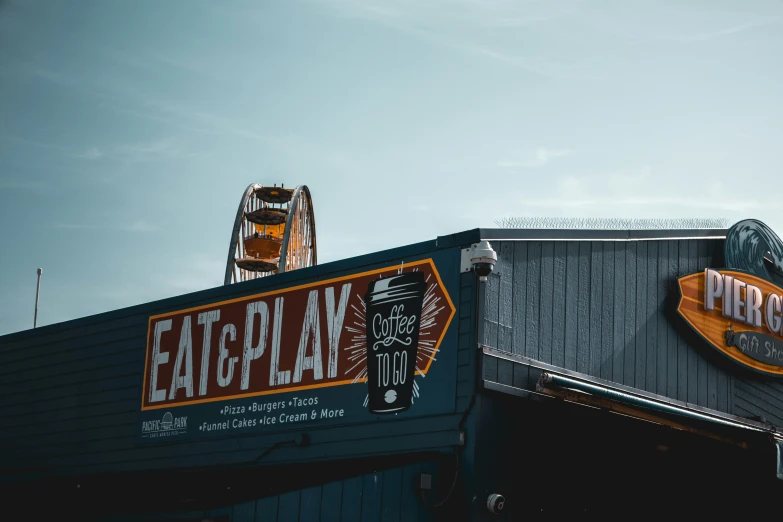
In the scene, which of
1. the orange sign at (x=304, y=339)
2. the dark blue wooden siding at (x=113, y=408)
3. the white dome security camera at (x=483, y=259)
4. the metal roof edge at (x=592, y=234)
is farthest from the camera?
the orange sign at (x=304, y=339)

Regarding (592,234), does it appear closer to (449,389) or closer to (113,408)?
(449,389)

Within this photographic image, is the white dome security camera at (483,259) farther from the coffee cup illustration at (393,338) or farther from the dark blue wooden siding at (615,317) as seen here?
the coffee cup illustration at (393,338)

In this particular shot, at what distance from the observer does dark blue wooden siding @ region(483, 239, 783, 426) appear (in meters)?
11.9

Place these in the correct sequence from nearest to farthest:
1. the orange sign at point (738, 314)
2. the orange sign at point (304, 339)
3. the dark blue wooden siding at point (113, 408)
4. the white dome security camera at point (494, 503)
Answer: the white dome security camera at point (494, 503) < the dark blue wooden siding at point (113, 408) < the orange sign at point (304, 339) < the orange sign at point (738, 314)

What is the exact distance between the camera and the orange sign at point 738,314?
14.2m

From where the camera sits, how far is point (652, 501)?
13.0 metres

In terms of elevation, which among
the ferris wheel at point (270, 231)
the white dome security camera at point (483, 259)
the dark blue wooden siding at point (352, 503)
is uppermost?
the ferris wheel at point (270, 231)

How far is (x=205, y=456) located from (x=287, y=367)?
1.87m

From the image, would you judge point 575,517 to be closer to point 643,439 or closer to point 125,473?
point 643,439

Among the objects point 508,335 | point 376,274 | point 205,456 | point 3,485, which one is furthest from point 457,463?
point 3,485

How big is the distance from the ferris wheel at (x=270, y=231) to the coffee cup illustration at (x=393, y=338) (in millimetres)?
20522

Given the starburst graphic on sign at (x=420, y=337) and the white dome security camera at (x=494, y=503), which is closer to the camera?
the white dome security camera at (x=494, y=503)

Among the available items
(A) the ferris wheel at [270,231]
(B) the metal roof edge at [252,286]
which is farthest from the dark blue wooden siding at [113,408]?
(A) the ferris wheel at [270,231]

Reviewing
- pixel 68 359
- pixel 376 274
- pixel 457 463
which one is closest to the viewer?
pixel 457 463
